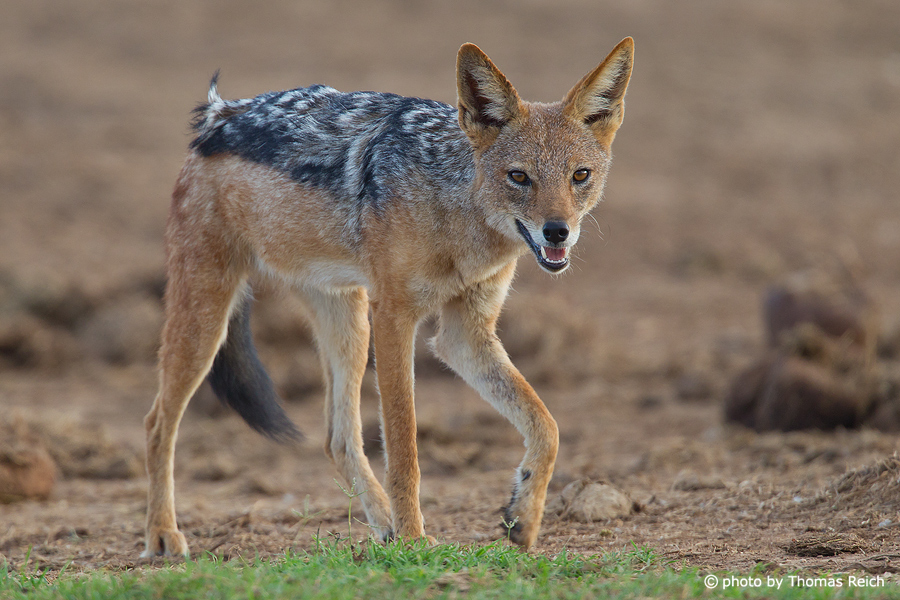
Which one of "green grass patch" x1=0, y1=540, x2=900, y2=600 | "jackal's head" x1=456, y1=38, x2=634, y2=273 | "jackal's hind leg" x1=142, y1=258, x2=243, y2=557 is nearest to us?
"green grass patch" x1=0, y1=540, x2=900, y2=600

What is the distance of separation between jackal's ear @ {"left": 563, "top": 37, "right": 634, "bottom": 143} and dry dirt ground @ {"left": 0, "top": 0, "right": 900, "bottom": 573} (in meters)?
1.33

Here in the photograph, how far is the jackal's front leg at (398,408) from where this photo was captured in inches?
182

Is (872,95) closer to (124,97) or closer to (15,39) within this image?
(124,97)

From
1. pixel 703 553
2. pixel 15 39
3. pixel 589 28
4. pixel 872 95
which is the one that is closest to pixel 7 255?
pixel 15 39

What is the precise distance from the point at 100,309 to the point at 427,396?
13.1ft

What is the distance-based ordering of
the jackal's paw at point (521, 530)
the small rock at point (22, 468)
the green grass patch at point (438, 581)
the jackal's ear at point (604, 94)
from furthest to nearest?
the small rock at point (22, 468), the jackal's ear at point (604, 94), the jackal's paw at point (521, 530), the green grass patch at point (438, 581)

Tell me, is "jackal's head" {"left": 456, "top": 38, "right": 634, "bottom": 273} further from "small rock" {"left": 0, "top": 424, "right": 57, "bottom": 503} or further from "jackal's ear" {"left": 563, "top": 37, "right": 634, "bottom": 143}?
"small rock" {"left": 0, "top": 424, "right": 57, "bottom": 503}

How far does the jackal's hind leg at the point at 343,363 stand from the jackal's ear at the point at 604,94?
1.75 meters

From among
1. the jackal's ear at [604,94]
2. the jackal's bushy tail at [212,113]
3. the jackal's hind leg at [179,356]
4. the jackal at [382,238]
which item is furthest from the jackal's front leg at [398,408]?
the jackal's bushy tail at [212,113]

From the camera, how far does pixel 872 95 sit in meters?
19.5

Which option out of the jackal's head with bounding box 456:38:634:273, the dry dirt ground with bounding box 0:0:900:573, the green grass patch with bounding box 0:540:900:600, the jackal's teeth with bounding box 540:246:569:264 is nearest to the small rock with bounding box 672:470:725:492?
the dry dirt ground with bounding box 0:0:900:573

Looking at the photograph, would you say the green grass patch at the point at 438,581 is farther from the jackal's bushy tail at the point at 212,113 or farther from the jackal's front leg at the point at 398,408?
the jackal's bushy tail at the point at 212,113

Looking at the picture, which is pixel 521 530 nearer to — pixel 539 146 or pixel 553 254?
pixel 553 254

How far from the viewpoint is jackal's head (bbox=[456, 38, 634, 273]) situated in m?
4.44
